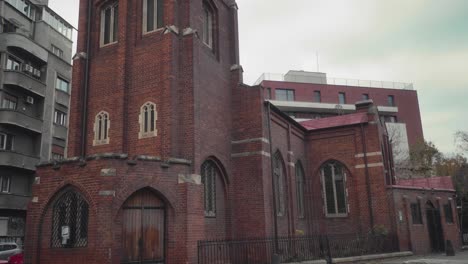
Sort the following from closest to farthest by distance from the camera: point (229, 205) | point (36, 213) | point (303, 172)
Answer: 1. point (36, 213)
2. point (229, 205)
3. point (303, 172)

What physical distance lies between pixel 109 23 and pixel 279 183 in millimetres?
12208

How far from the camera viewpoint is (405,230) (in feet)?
80.4

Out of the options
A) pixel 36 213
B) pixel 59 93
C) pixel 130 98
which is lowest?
pixel 36 213

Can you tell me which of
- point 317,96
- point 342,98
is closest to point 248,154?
point 317,96

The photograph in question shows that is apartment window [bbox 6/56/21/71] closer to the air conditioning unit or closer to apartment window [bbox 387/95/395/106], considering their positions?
the air conditioning unit

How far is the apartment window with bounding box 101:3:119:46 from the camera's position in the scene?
20297mm

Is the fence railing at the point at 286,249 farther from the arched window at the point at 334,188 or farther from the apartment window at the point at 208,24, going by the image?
the apartment window at the point at 208,24

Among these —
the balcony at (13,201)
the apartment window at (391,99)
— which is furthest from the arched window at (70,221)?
the apartment window at (391,99)

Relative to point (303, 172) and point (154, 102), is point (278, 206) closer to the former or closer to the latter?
point (303, 172)

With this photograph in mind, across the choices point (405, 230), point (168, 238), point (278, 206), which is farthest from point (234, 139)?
point (405, 230)

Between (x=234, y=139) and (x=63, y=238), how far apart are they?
941 centimetres

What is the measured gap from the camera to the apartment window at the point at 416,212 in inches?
1012

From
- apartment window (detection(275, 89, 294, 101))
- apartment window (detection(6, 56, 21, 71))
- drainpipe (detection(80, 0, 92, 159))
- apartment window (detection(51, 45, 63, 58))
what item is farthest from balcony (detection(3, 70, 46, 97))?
apartment window (detection(275, 89, 294, 101))

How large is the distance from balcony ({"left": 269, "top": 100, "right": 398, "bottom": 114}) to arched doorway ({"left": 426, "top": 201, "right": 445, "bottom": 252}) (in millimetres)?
31409
